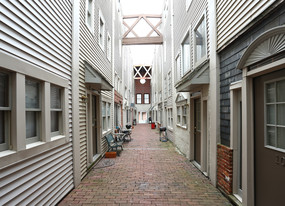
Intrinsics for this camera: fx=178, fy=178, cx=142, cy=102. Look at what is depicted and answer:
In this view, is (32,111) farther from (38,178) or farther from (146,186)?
(146,186)

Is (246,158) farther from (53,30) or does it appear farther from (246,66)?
(53,30)

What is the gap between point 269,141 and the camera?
276 cm

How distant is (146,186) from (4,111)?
3.48 m

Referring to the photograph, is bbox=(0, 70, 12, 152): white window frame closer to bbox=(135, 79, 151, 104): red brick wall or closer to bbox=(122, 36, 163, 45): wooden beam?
bbox=(122, 36, 163, 45): wooden beam

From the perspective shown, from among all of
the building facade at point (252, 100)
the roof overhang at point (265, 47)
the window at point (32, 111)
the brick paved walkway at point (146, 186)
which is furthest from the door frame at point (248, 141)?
the window at point (32, 111)

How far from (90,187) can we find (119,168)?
1555 mm

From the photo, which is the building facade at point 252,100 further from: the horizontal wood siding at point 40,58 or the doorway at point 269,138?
the horizontal wood siding at point 40,58

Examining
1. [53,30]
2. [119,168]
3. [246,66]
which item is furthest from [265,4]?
[119,168]

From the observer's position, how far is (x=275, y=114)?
2.62m

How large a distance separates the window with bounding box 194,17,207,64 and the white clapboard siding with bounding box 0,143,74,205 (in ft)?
15.0

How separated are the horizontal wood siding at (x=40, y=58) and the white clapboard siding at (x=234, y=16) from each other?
3.58 metres

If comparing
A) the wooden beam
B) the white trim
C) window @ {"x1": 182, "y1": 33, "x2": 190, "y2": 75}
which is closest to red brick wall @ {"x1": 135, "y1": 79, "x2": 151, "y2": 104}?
the wooden beam

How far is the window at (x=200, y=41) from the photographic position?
17.6 feet

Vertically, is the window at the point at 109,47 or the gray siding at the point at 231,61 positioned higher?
the window at the point at 109,47
